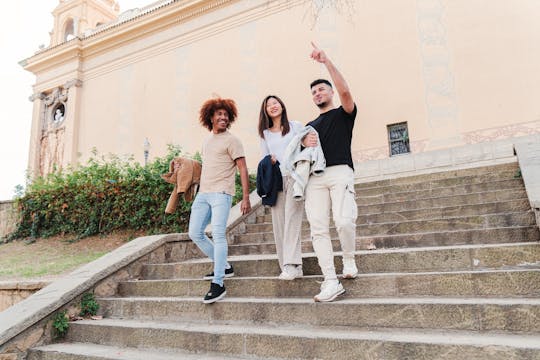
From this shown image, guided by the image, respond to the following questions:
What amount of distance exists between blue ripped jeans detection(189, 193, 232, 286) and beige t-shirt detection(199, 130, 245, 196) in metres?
0.07

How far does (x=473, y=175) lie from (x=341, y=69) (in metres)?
5.90

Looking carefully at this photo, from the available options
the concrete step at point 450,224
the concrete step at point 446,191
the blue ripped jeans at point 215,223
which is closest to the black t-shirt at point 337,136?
the blue ripped jeans at point 215,223

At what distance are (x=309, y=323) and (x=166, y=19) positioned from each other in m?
14.1

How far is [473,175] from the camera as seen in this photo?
5.91m

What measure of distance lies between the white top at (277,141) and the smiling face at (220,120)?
448 mm

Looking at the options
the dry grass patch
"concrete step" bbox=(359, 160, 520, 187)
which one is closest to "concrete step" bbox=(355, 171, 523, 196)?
"concrete step" bbox=(359, 160, 520, 187)

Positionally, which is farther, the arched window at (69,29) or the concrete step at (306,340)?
the arched window at (69,29)

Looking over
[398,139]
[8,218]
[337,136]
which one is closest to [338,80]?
[337,136]

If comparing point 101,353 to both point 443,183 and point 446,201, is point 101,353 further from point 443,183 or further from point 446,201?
point 443,183

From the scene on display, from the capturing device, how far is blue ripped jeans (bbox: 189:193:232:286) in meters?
3.31

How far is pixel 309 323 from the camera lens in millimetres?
2816

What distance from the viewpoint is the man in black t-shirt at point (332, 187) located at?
114 inches

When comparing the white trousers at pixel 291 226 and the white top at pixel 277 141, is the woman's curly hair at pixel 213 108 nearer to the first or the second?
the white top at pixel 277 141

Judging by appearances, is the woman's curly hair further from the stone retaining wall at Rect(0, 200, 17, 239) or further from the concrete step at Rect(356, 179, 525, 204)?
the stone retaining wall at Rect(0, 200, 17, 239)
